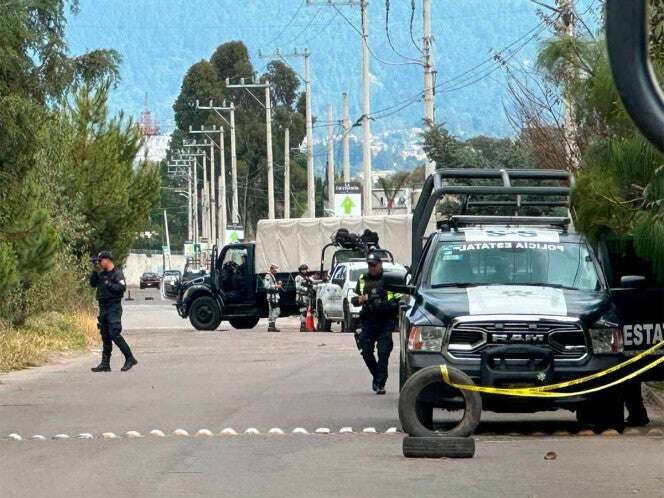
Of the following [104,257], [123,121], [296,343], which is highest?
[123,121]

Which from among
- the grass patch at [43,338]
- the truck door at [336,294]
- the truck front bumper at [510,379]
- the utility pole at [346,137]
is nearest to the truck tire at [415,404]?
the truck front bumper at [510,379]

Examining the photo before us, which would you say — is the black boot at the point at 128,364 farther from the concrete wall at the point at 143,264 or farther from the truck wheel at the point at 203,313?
the concrete wall at the point at 143,264

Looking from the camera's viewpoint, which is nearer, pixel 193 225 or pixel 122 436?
pixel 122 436

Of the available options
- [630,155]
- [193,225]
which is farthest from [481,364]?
[193,225]

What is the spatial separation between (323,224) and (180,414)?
29.9 meters

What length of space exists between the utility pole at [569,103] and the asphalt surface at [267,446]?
3.51 meters

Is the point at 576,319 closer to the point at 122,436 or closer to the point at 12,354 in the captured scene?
the point at 122,436

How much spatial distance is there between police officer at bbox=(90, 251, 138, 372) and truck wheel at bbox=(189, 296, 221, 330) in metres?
17.6

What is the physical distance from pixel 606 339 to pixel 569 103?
345cm

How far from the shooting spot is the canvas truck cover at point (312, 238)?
45.0m

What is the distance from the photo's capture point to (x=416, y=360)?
12742 millimetres

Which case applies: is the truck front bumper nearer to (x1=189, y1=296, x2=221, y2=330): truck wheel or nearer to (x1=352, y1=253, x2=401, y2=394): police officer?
(x1=352, y1=253, x2=401, y2=394): police officer

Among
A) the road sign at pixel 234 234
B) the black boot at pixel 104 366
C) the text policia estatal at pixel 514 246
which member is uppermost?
the road sign at pixel 234 234

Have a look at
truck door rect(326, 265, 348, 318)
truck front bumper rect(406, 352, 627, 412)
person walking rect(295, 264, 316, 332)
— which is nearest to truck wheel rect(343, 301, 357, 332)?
truck door rect(326, 265, 348, 318)
